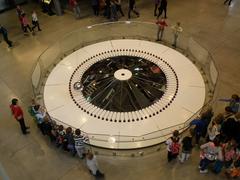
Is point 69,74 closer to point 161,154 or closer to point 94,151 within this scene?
point 94,151

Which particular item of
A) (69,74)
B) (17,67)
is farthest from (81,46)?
(17,67)

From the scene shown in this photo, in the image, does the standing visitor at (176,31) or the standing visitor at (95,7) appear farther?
the standing visitor at (95,7)

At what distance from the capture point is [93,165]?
7.48 meters

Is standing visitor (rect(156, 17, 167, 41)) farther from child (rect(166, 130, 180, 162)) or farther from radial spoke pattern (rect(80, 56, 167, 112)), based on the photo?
child (rect(166, 130, 180, 162))

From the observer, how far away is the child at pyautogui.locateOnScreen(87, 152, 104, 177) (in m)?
7.29

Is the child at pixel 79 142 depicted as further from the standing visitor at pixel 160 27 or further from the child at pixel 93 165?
the standing visitor at pixel 160 27

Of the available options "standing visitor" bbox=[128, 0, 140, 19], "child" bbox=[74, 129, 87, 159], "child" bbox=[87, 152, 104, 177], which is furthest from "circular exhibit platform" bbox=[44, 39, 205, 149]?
"standing visitor" bbox=[128, 0, 140, 19]

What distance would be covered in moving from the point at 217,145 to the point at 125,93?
4.18m

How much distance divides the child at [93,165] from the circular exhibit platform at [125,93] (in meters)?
1.06

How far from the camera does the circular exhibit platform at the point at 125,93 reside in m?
9.09

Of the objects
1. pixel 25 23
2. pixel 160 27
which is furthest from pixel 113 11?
pixel 25 23

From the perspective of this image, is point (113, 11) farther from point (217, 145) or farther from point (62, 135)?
point (217, 145)

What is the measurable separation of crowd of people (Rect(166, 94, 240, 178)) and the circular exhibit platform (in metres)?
0.91

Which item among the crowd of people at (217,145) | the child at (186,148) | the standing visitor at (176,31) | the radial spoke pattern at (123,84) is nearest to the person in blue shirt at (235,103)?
the crowd of people at (217,145)
